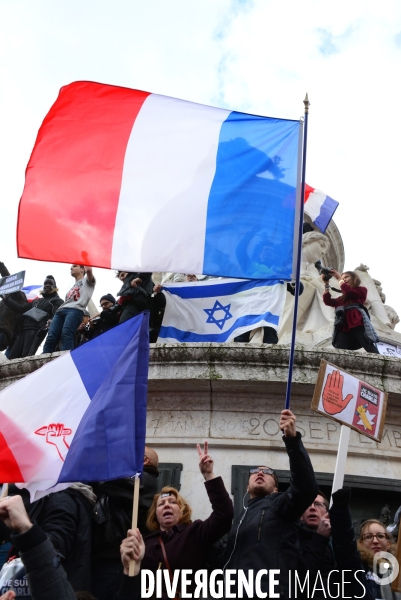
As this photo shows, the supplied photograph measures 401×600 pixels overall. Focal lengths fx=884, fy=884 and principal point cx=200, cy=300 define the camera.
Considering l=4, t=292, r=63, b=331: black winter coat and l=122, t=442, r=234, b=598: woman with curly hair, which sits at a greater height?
l=4, t=292, r=63, b=331: black winter coat

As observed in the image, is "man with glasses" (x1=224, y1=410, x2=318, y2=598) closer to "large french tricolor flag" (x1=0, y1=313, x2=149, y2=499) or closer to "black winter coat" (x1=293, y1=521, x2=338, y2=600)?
"black winter coat" (x1=293, y1=521, x2=338, y2=600)

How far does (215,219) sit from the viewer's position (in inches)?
299

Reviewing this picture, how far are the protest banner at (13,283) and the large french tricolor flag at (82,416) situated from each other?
23.6 feet

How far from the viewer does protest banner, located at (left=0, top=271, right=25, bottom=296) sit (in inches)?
555

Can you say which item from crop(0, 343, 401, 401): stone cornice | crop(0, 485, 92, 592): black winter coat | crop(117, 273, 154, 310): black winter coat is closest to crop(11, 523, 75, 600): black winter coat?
crop(0, 485, 92, 592): black winter coat

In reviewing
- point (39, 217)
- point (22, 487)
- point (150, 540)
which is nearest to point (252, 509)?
point (150, 540)

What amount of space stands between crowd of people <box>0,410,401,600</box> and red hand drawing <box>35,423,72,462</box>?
442mm

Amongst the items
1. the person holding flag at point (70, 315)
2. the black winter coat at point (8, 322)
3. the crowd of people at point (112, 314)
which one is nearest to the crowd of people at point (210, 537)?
the crowd of people at point (112, 314)

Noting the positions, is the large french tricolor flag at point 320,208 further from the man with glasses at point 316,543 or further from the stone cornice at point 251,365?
the man with glasses at point 316,543

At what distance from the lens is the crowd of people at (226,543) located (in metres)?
5.16

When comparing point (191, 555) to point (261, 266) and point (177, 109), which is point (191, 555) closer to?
point (261, 266)

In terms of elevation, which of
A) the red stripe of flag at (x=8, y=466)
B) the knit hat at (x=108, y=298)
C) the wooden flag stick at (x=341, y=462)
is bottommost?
the red stripe of flag at (x=8, y=466)

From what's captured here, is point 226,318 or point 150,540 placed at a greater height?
point 226,318

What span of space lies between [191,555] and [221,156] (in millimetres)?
3913
